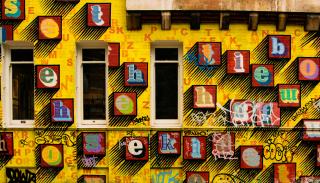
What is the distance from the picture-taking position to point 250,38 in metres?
12.5

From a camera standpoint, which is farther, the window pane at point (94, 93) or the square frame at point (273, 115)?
the window pane at point (94, 93)

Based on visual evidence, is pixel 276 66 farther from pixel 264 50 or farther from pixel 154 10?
pixel 154 10

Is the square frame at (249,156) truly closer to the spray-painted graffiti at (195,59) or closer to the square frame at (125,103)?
the spray-painted graffiti at (195,59)

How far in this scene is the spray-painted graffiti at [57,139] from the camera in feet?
40.5

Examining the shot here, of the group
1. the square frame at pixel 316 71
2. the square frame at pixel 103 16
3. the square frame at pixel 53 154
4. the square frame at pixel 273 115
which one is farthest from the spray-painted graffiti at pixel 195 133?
the square frame at pixel 103 16

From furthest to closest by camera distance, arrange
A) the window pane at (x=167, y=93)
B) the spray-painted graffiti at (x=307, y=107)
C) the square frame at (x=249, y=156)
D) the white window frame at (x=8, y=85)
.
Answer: the window pane at (x=167, y=93) < the white window frame at (x=8, y=85) < the spray-painted graffiti at (x=307, y=107) < the square frame at (x=249, y=156)

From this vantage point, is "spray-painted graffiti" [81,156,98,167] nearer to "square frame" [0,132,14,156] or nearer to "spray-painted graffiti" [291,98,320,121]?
"square frame" [0,132,14,156]

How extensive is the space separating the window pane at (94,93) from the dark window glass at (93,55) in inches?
6.8

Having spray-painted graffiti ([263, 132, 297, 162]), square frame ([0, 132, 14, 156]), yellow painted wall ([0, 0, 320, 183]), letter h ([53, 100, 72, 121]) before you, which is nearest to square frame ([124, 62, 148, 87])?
yellow painted wall ([0, 0, 320, 183])

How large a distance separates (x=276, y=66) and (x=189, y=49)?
7.07ft

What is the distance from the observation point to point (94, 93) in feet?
41.8

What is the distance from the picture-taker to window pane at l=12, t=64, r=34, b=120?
12.8 metres

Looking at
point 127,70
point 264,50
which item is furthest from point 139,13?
point 264,50

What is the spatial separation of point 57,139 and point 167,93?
2.90 metres
